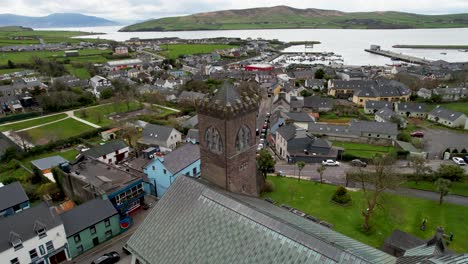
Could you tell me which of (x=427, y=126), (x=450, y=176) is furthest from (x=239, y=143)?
(x=427, y=126)

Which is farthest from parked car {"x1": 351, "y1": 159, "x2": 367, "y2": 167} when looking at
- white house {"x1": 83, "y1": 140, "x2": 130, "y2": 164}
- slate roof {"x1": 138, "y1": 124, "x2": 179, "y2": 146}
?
white house {"x1": 83, "y1": 140, "x2": 130, "y2": 164}

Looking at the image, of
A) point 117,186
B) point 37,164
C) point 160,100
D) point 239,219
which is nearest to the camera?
point 239,219

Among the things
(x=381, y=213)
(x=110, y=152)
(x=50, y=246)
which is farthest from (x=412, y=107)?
(x=50, y=246)

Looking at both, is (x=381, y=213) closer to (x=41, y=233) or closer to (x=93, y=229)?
(x=93, y=229)

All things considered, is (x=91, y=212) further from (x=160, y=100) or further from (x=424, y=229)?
(x=160, y=100)

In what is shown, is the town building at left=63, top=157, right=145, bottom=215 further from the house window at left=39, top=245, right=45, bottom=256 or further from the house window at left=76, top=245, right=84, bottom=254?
the house window at left=39, top=245, right=45, bottom=256
